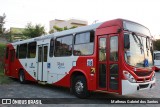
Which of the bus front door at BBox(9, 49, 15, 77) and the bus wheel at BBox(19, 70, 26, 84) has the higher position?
the bus front door at BBox(9, 49, 15, 77)

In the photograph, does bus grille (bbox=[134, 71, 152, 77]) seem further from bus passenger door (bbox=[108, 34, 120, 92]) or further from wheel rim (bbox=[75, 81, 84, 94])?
wheel rim (bbox=[75, 81, 84, 94])

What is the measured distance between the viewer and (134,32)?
29.2 ft

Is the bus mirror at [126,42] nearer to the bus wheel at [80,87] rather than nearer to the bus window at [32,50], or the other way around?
the bus wheel at [80,87]

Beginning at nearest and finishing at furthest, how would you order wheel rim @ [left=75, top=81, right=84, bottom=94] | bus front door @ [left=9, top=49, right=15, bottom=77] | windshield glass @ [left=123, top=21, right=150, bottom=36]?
windshield glass @ [left=123, top=21, right=150, bottom=36] → wheel rim @ [left=75, top=81, right=84, bottom=94] → bus front door @ [left=9, top=49, right=15, bottom=77]

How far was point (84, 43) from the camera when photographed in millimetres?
9836

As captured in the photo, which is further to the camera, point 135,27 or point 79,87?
point 79,87

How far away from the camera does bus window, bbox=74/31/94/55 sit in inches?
375

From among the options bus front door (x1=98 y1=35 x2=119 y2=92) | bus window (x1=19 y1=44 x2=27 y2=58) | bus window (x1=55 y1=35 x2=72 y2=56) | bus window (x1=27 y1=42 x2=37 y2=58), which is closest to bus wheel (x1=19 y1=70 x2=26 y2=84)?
bus window (x1=19 y1=44 x2=27 y2=58)

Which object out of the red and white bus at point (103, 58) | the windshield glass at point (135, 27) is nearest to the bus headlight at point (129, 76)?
the red and white bus at point (103, 58)

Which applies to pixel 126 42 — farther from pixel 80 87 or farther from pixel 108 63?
pixel 80 87

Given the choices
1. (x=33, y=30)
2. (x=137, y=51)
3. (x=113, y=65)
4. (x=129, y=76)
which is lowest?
(x=129, y=76)

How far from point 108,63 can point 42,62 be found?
5071 mm

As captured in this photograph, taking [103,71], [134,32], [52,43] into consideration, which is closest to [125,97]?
[103,71]

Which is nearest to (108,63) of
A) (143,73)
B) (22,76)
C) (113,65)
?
(113,65)
